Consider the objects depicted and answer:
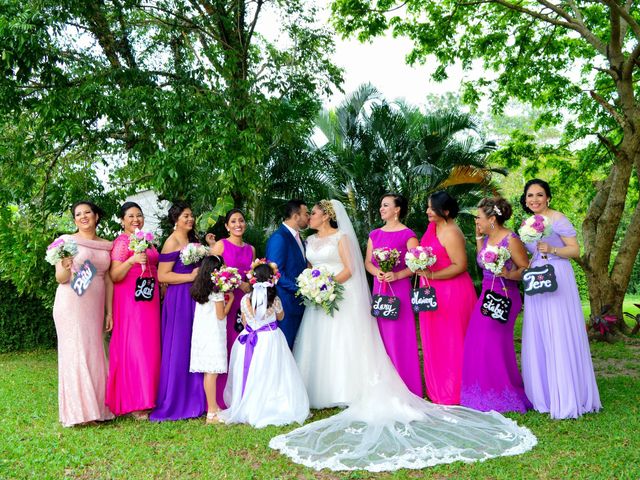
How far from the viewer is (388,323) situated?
271 inches

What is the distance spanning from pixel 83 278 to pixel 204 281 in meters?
1.24

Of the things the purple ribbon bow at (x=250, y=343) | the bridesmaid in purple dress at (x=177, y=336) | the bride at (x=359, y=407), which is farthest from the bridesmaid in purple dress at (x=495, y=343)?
the bridesmaid in purple dress at (x=177, y=336)

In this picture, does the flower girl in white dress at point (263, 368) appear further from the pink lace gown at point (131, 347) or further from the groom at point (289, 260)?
the pink lace gown at point (131, 347)

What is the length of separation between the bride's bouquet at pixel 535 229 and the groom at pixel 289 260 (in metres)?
2.60

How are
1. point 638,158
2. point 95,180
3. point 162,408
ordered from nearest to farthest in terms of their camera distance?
point 162,408 < point 95,180 < point 638,158

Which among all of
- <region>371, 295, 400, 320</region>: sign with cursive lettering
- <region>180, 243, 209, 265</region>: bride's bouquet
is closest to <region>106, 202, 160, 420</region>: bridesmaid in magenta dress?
<region>180, 243, 209, 265</region>: bride's bouquet

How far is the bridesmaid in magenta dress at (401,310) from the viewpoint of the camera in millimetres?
6820

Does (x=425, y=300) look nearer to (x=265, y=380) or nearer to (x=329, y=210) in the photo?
(x=329, y=210)

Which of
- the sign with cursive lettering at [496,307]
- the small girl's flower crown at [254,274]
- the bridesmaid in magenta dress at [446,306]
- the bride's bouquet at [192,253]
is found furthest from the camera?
the bridesmaid in magenta dress at [446,306]

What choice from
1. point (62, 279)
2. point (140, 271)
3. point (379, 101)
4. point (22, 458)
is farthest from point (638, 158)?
point (22, 458)

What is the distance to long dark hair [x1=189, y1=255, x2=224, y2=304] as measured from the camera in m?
6.32

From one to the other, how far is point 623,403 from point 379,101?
28.5ft

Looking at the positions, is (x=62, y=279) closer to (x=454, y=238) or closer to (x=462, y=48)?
(x=454, y=238)

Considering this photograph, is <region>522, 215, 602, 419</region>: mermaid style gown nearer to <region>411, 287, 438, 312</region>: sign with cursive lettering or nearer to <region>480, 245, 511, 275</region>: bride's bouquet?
<region>480, 245, 511, 275</region>: bride's bouquet
